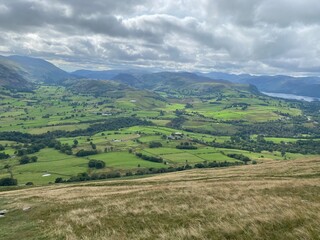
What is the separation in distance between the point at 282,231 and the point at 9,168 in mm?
183784

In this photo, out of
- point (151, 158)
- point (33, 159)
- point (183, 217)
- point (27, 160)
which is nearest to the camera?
point (183, 217)

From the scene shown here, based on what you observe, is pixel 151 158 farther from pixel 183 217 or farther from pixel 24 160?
pixel 183 217

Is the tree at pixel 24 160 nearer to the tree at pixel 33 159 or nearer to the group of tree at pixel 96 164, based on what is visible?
the tree at pixel 33 159

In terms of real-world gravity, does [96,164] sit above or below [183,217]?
below

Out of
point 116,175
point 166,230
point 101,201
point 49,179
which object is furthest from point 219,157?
point 166,230

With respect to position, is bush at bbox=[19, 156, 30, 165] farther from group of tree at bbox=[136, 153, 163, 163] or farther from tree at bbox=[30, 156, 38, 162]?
group of tree at bbox=[136, 153, 163, 163]

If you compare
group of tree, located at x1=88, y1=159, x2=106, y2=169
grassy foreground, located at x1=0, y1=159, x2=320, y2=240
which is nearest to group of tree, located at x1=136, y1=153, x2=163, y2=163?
group of tree, located at x1=88, y1=159, x2=106, y2=169

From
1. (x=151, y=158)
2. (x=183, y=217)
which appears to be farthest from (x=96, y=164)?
(x=183, y=217)

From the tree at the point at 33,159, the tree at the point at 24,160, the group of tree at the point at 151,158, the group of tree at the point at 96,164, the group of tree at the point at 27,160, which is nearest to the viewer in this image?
the group of tree at the point at 96,164

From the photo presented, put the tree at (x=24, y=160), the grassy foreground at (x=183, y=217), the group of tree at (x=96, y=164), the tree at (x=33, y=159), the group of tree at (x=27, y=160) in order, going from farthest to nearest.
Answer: the tree at (x=33, y=159) → the group of tree at (x=27, y=160) → the tree at (x=24, y=160) → the group of tree at (x=96, y=164) → the grassy foreground at (x=183, y=217)

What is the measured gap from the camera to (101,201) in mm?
36281

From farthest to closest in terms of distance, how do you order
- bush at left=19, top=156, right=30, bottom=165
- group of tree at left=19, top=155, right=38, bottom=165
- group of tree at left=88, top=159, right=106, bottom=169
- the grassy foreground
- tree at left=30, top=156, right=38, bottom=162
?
1. tree at left=30, top=156, right=38, bottom=162
2. group of tree at left=19, top=155, right=38, bottom=165
3. bush at left=19, top=156, right=30, bottom=165
4. group of tree at left=88, top=159, right=106, bottom=169
5. the grassy foreground

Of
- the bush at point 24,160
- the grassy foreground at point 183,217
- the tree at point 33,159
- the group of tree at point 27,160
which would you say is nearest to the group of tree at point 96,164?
the tree at point 33,159

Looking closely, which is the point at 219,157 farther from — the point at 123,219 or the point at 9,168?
the point at 123,219
